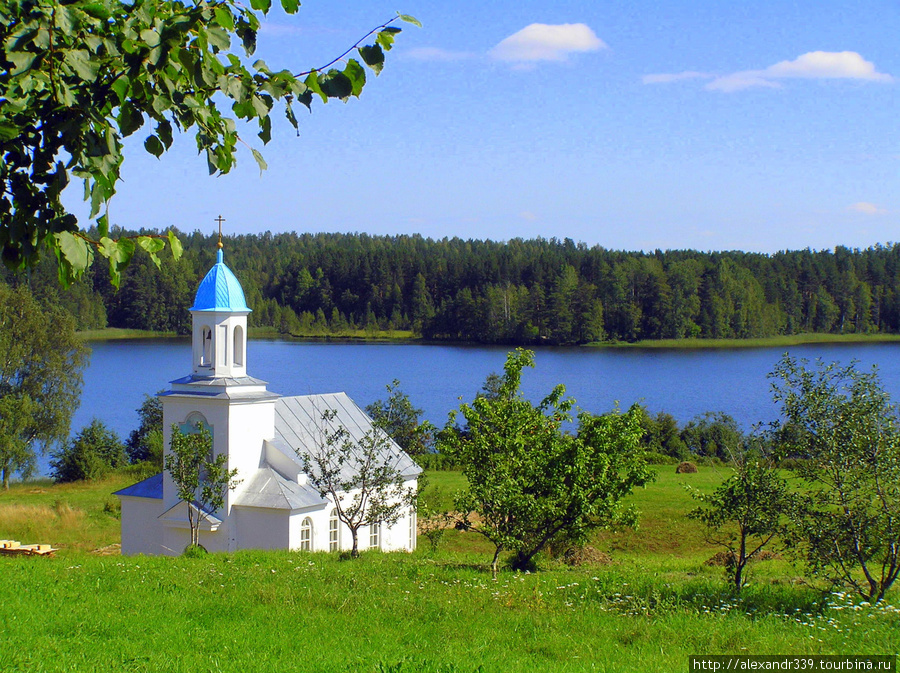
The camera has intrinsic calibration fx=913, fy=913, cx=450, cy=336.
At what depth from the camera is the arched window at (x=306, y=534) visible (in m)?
20.6

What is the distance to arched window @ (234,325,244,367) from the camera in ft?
69.8

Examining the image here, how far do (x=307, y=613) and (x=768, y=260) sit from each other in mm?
119490

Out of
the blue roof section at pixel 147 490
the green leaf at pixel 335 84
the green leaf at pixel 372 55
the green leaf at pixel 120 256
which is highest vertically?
the green leaf at pixel 372 55

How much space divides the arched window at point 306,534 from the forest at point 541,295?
2905 inches

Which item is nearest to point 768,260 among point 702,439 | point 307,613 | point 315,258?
point 315,258

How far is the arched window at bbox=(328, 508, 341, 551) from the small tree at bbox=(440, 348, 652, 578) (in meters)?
6.54

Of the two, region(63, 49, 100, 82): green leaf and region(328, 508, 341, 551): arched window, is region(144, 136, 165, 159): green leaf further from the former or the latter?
region(328, 508, 341, 551): arched window

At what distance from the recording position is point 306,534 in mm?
20719

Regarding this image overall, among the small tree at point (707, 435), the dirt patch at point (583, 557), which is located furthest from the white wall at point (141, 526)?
the small tree at point (707, 435)

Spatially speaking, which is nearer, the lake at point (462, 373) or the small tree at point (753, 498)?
the small tree at point (753, 498)

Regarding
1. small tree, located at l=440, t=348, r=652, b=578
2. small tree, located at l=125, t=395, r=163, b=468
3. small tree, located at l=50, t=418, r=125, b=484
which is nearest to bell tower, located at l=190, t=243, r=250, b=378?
small tree, located at l=440, t=348, r=652, b=578

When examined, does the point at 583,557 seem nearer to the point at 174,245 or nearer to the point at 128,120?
the point at 174,245

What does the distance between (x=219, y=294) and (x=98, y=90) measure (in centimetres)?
1846

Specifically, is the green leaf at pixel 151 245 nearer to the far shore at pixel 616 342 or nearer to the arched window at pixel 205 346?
the arched window at pixel 205 346
